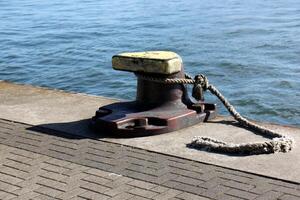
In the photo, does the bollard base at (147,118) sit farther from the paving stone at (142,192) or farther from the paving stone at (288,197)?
the paving stone at (288,197)

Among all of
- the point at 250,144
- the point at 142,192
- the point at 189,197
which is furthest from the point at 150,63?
the point at 189,197

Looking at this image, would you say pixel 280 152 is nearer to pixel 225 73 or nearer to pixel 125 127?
pixel 125 127

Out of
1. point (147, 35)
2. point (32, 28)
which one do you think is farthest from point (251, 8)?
point (32, 28)

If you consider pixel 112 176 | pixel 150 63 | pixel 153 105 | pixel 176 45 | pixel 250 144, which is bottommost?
pixel 176 45

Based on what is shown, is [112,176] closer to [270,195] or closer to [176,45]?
[270,195]

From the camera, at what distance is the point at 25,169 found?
477cm

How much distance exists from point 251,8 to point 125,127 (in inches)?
694

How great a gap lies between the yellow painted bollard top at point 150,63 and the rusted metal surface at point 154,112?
135mm

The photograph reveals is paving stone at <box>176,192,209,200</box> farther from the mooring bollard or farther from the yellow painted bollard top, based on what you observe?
the yellow painted bollard top

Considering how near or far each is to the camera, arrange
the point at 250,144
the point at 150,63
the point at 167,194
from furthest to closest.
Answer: the point at 150,63 < the point at 250,144 < the point at 167,194

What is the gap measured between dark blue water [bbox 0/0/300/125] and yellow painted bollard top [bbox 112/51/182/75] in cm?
380

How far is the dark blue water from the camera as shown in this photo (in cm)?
1108

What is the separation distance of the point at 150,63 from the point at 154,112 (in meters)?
0.49

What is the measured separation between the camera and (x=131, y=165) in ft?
15.6
